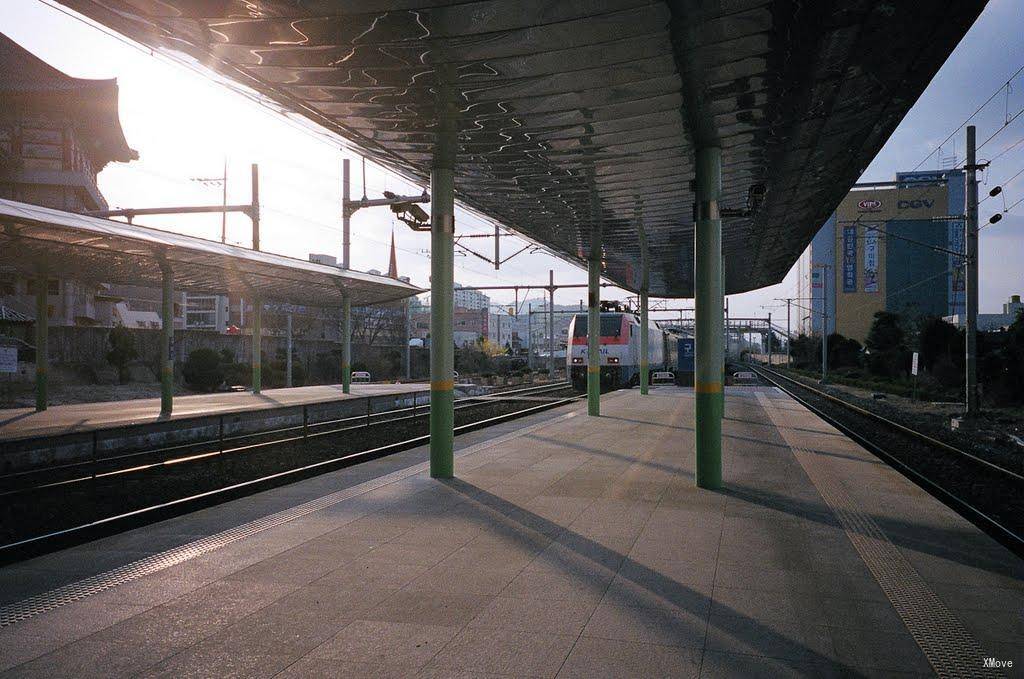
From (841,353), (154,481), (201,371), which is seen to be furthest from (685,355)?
(154,481)

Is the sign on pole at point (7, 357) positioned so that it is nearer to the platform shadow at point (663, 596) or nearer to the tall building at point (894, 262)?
the platform shadow at point (663, 596)

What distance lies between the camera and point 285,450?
14078 mm

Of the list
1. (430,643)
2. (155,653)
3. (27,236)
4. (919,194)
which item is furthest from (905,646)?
(919,194)

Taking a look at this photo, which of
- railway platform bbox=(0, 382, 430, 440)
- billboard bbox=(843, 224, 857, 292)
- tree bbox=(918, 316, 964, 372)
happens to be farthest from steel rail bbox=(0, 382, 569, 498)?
billboard bbox=(843, 224, 857, 292)

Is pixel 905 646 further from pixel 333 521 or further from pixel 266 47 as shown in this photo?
pixel 266 47

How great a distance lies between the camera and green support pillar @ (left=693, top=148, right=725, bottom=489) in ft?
29.2

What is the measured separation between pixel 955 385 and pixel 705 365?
30.0 metres

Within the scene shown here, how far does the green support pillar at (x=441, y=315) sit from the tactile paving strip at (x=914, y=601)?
4428 millimetres

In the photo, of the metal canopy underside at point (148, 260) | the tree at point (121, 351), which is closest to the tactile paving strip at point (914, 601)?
the metal canopy underside at point (148, 260)

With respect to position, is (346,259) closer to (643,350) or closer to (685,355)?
(643,350)

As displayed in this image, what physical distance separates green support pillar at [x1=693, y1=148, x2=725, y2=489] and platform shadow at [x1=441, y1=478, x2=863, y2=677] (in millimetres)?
2664

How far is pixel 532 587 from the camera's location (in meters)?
5.10

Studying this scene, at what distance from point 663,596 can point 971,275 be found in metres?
19.6

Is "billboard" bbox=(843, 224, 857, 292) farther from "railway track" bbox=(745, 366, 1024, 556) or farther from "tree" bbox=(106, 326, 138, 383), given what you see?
"tree" bbox=(106, 326, 138, 383)
